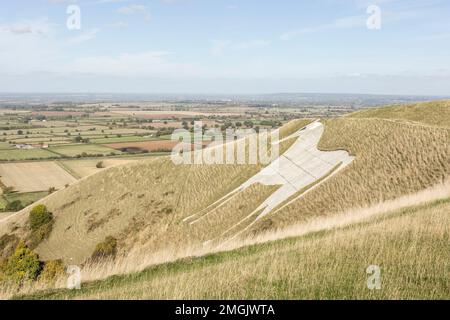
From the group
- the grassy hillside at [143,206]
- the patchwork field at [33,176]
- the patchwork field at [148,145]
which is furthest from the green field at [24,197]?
the patchwork field at [148,145]

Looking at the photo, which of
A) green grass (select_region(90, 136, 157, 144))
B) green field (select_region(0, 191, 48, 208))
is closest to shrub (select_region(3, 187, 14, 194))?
green field (select_region(0, 191, 48, 208))

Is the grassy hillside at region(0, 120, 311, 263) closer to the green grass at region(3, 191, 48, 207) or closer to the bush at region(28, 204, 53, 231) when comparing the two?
the bush at region(28, 204, 53, 231)

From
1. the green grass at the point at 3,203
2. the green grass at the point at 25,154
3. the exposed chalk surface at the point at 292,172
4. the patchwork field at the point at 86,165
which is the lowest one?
the green grass at the point at 3,203

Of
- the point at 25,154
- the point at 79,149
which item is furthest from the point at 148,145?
the point at 25,154

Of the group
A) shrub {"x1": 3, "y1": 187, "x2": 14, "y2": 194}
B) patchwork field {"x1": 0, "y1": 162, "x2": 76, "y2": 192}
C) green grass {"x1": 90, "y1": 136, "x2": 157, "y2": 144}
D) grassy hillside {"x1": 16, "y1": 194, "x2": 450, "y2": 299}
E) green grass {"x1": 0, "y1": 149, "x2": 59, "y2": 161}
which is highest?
grassy hillside {"x1": 16, "y1": 194, "x2": 450, "y2": 299}

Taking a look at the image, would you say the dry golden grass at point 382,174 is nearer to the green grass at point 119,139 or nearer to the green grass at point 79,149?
the green grass at point 79,149

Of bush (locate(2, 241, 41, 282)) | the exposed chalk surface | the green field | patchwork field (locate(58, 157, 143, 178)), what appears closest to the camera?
the exposed chalk surface
